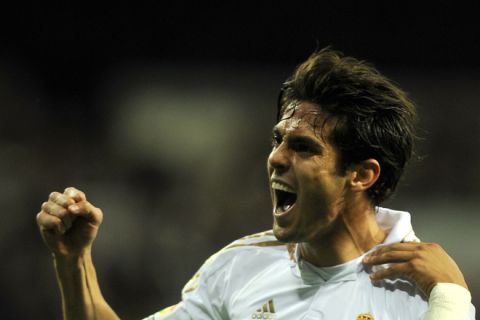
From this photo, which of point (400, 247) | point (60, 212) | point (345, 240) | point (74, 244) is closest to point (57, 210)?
point (60, 212)

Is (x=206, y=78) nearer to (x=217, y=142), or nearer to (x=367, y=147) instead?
(x=217, y=142)

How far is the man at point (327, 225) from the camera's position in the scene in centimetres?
204

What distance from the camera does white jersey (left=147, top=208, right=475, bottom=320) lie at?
2012 mm

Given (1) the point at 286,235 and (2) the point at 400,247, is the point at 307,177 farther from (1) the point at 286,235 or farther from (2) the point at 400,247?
(2) the point at 400,247

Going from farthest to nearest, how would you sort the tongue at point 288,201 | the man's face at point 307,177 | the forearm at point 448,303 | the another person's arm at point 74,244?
the tongue at point 288,201 < the man's face at point 307,177 < the another person's arm at point 74,244 < the forearm at point 448,303

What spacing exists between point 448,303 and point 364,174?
1.46 ft

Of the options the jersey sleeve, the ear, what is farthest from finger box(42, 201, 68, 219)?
the ear

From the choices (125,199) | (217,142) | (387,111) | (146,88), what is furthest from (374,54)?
(387,111)

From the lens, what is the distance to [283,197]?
7.22ft

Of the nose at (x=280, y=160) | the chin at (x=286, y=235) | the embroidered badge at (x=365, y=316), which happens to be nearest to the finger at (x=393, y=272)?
the embroidered badge at (x=365, y=316)

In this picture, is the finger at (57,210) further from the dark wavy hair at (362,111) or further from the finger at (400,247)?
the finger at (400,247)

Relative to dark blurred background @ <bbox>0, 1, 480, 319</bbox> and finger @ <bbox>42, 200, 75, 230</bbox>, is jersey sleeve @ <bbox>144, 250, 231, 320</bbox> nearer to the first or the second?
finger @ <bbox>42, 200, 75, 230</bbox>

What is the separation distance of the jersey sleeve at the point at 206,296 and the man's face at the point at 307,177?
0.26 meters

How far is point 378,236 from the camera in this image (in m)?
2.17
